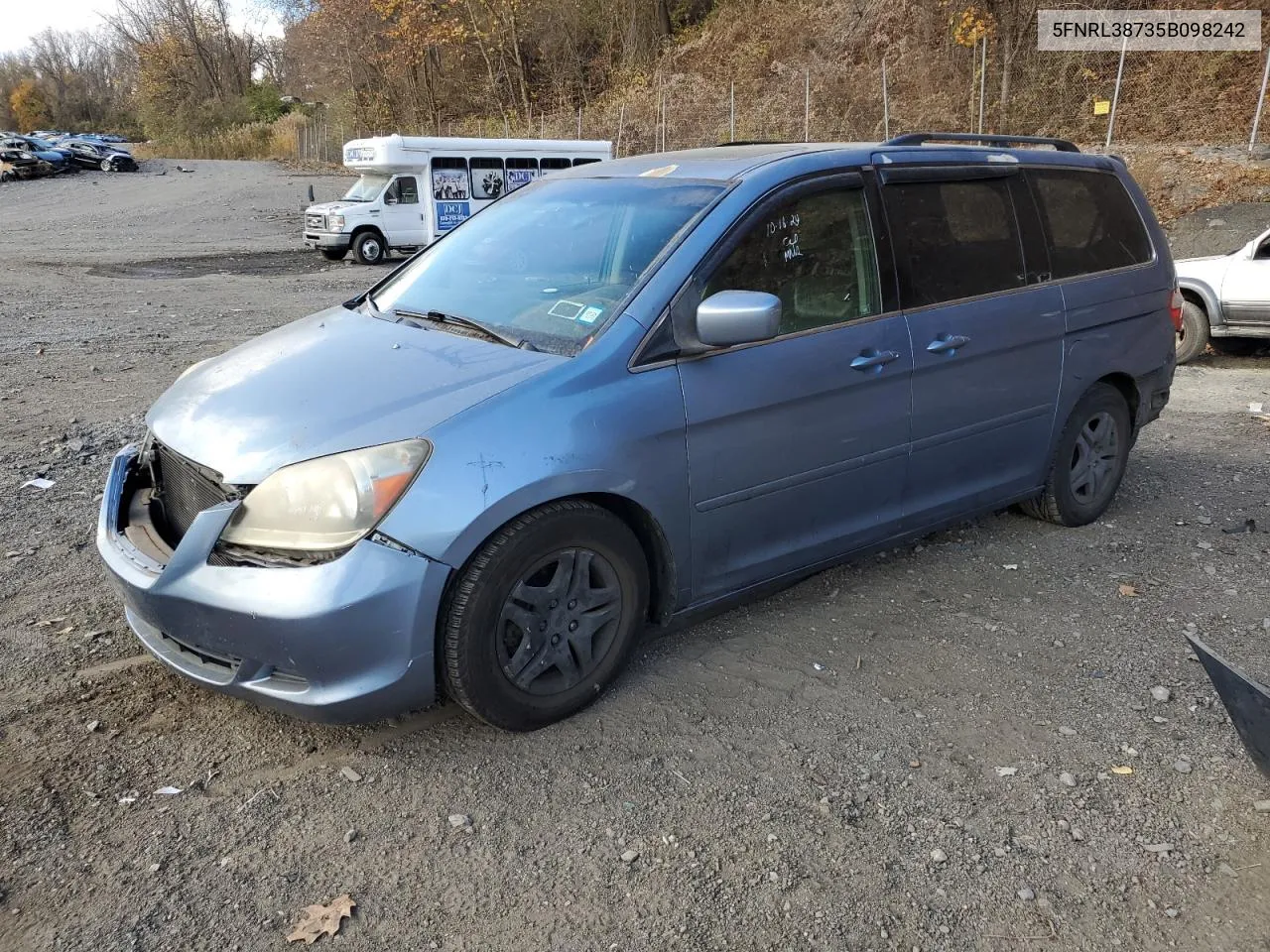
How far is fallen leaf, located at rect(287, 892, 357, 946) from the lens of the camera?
2451mm

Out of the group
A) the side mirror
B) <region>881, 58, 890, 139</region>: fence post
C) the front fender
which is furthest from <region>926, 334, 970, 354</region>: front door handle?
<region>881, 58, 890, 139</region>: fence post

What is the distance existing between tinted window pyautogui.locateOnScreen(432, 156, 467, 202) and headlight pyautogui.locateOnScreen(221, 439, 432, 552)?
60.9 feet

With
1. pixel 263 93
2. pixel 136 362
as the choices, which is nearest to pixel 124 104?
pixel 263 93

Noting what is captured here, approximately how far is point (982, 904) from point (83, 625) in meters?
3.39

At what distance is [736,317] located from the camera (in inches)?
129

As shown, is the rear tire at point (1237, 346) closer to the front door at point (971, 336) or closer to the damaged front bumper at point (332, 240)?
the front door at point (971, 336)

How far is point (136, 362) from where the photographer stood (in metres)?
9.07

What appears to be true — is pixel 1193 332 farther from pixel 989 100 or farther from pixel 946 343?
pixel 989 100

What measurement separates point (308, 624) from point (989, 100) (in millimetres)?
21133

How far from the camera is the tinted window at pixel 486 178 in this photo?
67.8ft

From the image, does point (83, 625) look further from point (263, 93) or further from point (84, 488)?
point (263, 93)

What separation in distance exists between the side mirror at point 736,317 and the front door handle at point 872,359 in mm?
605

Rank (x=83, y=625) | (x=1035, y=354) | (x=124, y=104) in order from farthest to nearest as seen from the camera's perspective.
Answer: (x=124, y=104) → (x=1035, y=354) → (x=83, y=625)

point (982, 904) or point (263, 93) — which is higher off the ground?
point (263, 93)
